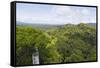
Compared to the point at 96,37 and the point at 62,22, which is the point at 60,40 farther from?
the point at 96,37

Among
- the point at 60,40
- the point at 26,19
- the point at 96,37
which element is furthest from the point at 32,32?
the point at 96,37

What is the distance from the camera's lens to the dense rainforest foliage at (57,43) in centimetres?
227

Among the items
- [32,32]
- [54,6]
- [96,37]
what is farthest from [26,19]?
[96,37]

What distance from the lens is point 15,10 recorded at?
2201mm

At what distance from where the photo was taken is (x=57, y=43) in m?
2.42

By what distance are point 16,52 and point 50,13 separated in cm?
51

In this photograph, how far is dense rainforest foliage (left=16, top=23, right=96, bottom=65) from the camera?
89.3 inches
